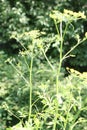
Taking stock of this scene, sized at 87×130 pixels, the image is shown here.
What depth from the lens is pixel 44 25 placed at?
6500mm

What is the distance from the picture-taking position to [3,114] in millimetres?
4520

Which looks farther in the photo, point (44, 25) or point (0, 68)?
point (44, 25)

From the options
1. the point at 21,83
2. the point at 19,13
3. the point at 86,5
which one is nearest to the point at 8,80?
the point at 21,83

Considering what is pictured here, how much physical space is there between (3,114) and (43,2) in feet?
8.66

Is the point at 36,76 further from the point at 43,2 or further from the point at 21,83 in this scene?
the point at 43,2

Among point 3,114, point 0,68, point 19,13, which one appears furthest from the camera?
point 19,13

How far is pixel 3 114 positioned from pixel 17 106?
0.58ft

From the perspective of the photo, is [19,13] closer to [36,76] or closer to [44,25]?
[44,25]

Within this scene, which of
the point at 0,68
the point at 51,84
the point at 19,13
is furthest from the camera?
the point at 19,13

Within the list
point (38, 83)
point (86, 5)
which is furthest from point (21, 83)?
point (86, 5)

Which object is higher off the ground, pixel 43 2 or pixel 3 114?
pixel 43 2

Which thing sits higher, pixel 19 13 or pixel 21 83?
pixel 19 13

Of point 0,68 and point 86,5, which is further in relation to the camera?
point 86,5

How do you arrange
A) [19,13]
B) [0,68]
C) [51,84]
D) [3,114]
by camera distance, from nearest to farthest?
[3,114] → [51,84] → [0,68] → [19,13]
